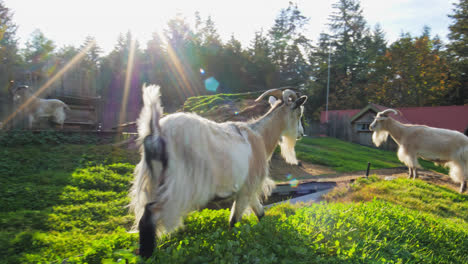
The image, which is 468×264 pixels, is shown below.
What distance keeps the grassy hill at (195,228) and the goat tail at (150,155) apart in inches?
22.3

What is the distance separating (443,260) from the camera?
3.59 meters

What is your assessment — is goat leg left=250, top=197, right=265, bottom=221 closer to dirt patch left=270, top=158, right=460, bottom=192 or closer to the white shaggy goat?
the white shaggy goat

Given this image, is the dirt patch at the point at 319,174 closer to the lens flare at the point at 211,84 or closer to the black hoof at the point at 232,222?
the black hoof at the point at 232,222

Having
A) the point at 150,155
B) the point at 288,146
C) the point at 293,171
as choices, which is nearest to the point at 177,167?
the point at 150,155

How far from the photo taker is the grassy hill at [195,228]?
2.76 metres

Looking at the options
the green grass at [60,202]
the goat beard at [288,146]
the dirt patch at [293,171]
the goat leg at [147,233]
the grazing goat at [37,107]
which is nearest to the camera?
the goat leg at [147,233]

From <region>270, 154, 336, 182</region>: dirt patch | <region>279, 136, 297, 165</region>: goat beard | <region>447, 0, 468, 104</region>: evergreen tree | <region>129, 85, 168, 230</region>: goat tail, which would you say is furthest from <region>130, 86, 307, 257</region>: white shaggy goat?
<region>447, 0, 468, 104</region>: evergreen tree

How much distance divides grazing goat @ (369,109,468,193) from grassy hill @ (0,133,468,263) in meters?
1.97

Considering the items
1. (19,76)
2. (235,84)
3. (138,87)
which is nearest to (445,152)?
(19,76)

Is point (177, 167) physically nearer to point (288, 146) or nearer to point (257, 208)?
point (257, 208)

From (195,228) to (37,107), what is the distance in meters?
9.97

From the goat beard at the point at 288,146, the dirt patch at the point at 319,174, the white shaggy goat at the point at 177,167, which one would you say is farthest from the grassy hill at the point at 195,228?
the dirt patch at the point at 319,174

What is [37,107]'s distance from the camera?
9.92 metres

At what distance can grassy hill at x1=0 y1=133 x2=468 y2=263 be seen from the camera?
2.76 metres
